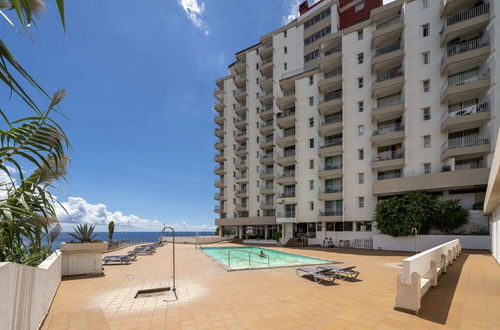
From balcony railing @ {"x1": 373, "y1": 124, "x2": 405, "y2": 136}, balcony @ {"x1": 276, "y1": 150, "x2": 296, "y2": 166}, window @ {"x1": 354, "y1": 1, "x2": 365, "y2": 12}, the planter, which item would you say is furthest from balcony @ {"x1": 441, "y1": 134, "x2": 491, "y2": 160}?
the planter

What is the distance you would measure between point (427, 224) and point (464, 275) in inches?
562

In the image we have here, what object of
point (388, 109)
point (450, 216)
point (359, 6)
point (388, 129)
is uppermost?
point (359, 6)

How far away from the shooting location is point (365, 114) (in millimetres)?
31000

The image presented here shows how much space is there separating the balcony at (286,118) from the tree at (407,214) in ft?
57.7

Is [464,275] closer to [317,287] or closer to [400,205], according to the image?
[317,287]

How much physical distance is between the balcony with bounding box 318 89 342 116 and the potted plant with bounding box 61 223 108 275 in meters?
29.3

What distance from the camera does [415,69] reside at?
28.0 m

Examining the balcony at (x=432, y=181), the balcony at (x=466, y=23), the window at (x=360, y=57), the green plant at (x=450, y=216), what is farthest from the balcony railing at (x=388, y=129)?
the green plant at (x=450, y=216)

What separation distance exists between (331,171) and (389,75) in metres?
12.7

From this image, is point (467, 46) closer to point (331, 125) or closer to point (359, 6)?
point (331, 125)

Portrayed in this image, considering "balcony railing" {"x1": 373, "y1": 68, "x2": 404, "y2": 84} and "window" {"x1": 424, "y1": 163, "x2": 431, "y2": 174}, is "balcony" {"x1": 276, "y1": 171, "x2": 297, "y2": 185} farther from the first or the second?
"balcony railing" {"x1": 373, "y1": 68, "x2": 404, "y2": 84}

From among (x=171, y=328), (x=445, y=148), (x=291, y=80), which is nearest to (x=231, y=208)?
(x=291, y=80)

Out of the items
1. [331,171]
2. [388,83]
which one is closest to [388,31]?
[388,83]

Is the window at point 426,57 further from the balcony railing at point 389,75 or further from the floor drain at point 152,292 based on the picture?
the floor drain at point 152,292
